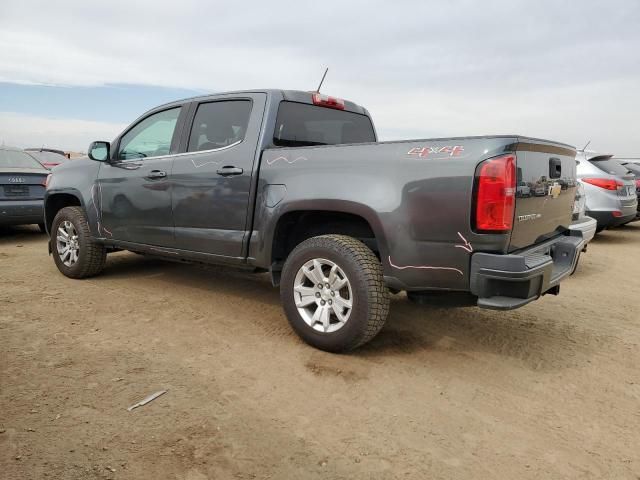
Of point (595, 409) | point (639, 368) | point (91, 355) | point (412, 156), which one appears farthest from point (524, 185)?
point (91, 355)

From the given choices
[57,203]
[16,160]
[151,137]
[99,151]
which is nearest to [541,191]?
[151,137]

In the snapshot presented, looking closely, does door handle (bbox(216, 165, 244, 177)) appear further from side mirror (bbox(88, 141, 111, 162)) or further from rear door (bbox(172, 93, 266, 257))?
side mirror (bbox(88, 141, 111, 162))

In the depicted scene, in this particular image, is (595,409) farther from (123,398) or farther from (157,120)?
(157,120)

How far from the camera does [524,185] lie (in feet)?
9.58

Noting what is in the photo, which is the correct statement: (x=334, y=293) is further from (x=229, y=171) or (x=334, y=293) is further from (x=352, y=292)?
(x=229, y=171)

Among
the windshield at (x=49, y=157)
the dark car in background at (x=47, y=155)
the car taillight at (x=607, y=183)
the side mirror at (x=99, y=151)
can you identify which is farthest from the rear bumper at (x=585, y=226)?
the windshield at (x=49, y=157)

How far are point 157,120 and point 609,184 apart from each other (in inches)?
274

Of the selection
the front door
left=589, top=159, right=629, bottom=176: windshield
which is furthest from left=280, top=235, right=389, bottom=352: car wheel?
left=589, top=159, right=629, bottom=176: windshield

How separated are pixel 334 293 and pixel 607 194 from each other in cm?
651

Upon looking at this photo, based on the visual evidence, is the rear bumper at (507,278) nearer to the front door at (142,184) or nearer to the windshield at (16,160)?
the front door at (142,184)

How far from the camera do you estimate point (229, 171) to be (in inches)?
151

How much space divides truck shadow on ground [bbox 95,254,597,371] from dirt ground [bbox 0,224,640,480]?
0.02m

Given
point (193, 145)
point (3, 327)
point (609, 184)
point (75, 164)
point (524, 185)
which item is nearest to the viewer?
point (524, 185)

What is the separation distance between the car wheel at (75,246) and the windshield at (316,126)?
2.52 m
